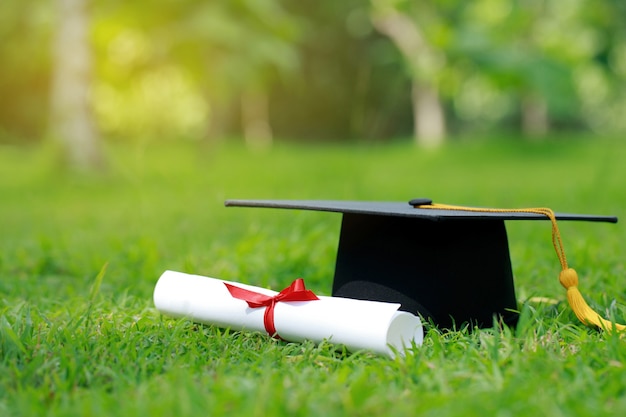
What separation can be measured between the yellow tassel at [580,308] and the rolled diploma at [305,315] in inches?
20.3

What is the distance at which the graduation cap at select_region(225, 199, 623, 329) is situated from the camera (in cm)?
230

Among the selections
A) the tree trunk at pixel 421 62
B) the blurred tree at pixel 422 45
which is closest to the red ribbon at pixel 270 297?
the blurred tree at pixel 422 45

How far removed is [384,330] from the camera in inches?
78.9

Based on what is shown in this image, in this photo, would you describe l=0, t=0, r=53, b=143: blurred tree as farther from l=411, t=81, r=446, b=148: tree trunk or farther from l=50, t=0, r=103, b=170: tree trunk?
l=50, t=0, r=103, b=170: tree trunk

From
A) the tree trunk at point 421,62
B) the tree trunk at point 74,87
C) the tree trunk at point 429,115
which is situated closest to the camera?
the tree trunk at point 74,87

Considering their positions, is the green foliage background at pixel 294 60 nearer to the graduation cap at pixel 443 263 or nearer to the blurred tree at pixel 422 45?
the blurred tree at pixel 422 45

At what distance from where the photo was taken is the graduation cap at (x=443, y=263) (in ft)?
7.55

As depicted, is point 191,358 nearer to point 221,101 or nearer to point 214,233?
point 214,233

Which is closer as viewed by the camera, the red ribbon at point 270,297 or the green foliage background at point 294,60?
the red ribbon at point 270,297

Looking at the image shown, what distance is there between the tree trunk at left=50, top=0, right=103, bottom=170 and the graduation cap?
7.42m

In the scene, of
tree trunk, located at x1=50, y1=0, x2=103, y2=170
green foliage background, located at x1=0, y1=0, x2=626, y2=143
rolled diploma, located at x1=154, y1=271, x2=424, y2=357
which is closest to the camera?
rolled diploma, located at x1=154, y1=271, x2=424, y2=357

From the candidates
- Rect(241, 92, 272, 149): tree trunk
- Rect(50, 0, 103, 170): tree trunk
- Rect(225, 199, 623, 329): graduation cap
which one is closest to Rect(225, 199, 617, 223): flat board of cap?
Rect(225, 199, 623, 329): graduation cap

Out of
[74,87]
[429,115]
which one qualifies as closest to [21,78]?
[429,115]

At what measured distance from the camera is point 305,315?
2.18 m
